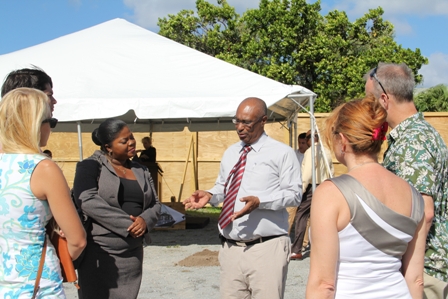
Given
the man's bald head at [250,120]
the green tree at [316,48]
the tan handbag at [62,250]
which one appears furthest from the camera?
the green tree at [316,48]

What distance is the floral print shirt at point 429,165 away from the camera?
100 inches

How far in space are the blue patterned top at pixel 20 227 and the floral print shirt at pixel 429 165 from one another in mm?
1742

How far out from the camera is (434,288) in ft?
8.71

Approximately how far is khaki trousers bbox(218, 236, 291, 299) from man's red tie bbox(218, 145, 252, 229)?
219 millimetres

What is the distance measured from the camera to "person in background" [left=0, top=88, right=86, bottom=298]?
7.68 feet

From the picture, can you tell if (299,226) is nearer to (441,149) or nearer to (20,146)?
(441,149)

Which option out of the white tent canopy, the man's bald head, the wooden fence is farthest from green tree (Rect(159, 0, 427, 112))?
the man's bald head

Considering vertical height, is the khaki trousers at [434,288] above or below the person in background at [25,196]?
below

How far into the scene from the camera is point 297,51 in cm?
2230

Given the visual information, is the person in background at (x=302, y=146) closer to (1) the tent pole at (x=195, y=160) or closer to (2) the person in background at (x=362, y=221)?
(1) the tent pole at (x=195, y=160)

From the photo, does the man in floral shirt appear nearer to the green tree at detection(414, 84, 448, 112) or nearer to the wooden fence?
the wooden fence

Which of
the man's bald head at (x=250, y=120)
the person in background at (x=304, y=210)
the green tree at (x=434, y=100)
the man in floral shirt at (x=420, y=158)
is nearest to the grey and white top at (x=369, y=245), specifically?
the man in floral shirt at (x=420, y=158)

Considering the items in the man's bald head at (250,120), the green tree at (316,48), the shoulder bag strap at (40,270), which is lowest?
the shoulder bag strap at (40,270)

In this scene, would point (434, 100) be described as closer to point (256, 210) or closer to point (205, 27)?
point (205, 27)
